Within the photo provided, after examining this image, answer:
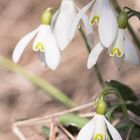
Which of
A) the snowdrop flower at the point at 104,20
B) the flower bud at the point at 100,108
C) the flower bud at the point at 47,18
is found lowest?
the flower bud at the point at 100,108

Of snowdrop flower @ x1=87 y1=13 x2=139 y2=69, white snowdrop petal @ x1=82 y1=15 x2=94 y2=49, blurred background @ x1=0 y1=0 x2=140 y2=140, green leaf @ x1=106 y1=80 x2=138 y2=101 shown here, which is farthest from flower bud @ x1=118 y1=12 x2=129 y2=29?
blurred background @ x1=0 y1=0 x2=140 y2=140

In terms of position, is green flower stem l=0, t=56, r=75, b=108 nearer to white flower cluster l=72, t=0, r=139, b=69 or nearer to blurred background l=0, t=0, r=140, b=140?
blurred background l=0, t=0, r=140, b=140

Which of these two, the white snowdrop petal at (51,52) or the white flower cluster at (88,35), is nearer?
the white flower cluster at (88,35)

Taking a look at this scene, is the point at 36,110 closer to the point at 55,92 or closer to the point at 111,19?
the point at 55,92

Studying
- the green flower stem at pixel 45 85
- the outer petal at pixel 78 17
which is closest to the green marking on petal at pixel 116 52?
the outer petal at pixel 78 17

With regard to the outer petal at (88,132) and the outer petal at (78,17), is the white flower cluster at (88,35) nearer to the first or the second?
the outer petal at (78,17)
